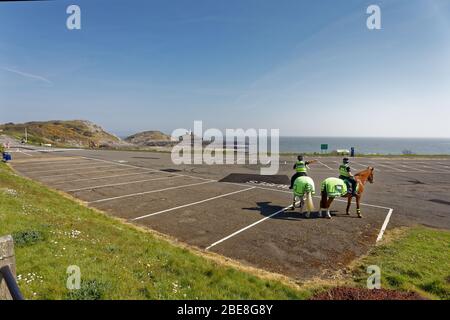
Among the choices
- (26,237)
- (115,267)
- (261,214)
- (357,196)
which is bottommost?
(261,214)

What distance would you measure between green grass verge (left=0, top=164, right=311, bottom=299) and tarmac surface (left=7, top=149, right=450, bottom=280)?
1.30m

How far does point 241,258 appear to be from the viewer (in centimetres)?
736

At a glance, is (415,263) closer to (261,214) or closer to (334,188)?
(334,188)

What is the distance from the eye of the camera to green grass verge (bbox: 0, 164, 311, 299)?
488 centimetres

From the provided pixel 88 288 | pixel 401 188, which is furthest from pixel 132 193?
pixel 401 188

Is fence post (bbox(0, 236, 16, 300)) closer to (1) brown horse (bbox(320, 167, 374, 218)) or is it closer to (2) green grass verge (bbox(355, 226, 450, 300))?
(2) green grass verge (bbox(355, 226, 450, 300))

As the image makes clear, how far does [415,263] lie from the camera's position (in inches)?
270

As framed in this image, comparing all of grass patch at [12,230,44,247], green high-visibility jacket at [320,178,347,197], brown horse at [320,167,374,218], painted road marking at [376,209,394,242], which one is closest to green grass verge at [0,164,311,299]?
grass patch at [12,230,44,247]

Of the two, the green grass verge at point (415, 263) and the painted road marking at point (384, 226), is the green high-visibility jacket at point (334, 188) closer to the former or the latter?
the painted road marking at point (384, 226)

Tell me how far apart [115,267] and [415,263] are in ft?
26.4

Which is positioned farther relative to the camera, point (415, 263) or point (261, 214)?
point (261, 214)

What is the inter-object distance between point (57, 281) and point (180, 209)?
7349mm

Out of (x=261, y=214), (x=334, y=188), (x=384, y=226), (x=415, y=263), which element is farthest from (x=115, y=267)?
(x=384, y=226)
